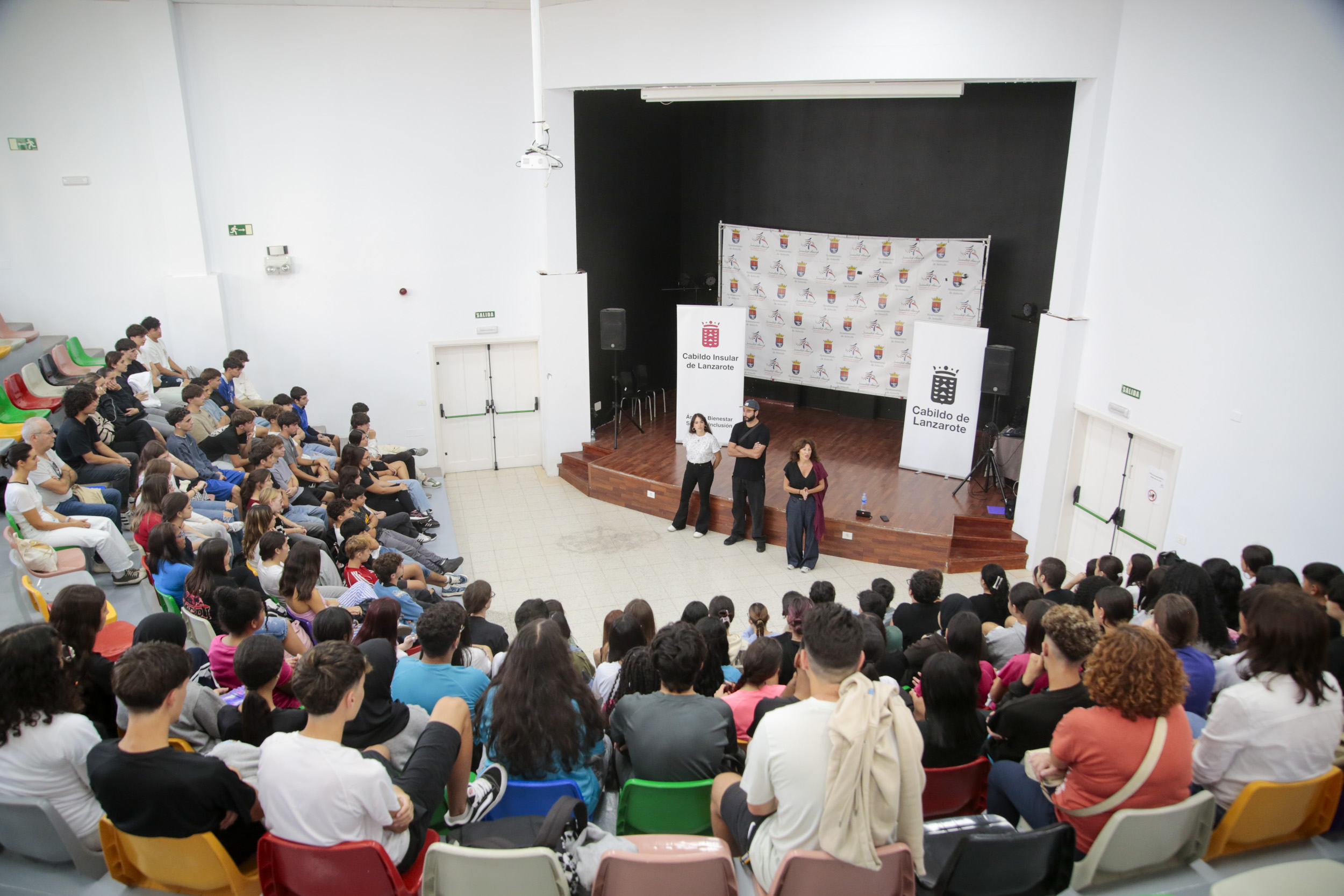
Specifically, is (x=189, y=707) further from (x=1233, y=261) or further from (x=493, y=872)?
(x=1233, y=261)

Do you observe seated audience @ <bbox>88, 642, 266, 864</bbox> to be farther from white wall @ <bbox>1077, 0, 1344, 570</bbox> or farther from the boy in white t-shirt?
white wall @ <bbox>1077, 0, 1344, 570</bbox>

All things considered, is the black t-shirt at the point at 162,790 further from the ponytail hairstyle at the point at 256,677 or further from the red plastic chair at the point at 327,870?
the ponytail hairstyle at the point at 256,677

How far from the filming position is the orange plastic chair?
10.4 feet

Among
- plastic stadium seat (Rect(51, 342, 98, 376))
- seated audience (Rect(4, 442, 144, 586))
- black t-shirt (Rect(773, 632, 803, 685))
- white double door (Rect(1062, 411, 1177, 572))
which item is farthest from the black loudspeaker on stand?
black t-shirt (Rect(773, 632, 803, 685))

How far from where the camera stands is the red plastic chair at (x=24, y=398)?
801cm

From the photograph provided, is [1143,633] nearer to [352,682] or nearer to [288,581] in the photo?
[352,682]

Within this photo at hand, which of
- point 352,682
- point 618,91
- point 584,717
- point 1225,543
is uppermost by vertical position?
point 618,91

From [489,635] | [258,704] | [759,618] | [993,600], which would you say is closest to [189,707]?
[258,704]

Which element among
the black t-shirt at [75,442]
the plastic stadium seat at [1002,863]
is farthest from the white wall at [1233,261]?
the black t-shirt at [75,442]

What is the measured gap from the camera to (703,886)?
9.39 ft

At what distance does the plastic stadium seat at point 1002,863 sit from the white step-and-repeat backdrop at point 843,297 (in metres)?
7.99

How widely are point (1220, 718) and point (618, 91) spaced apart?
34.5ft

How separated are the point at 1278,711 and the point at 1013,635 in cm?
181

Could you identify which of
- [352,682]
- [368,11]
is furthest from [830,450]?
[352,682]
